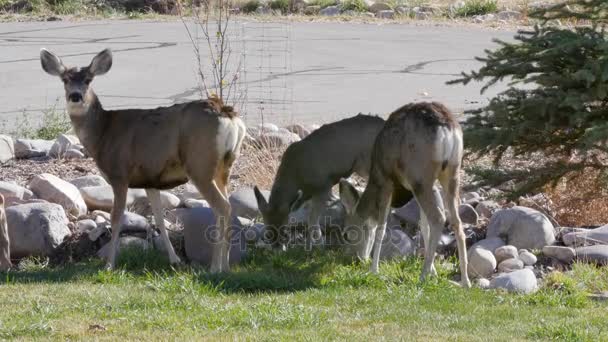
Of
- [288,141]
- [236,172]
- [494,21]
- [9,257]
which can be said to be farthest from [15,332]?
[494,21]

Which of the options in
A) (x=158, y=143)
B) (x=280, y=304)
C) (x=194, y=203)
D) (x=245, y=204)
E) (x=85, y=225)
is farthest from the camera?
(x=194, y=203)

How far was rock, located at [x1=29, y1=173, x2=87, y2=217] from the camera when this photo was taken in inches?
439

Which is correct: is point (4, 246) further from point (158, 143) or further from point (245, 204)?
point (245, 204)

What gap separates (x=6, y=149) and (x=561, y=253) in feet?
21.8

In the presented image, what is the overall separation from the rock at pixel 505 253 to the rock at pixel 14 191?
14.7 ft

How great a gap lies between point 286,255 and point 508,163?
3.58 metres

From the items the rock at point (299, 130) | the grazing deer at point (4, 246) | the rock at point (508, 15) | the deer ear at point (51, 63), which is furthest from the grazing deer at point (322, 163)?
the rock at point (508, 15)

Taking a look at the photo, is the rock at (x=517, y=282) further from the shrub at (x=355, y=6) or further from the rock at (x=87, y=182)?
the shrub at (x=355, y=6)

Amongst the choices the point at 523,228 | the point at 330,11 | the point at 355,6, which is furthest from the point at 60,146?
the point at 355,6

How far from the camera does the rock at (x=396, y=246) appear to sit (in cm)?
1021

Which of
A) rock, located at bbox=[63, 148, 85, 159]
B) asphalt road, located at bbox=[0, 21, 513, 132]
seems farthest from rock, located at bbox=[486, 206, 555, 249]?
asphalt road, located at bbox=[0, 21, 513, 132]

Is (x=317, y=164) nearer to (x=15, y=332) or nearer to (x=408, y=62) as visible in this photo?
(x=15, y=332)

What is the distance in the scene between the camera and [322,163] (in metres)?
10.6

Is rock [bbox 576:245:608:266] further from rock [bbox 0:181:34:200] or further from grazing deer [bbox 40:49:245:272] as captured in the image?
rock [bbox 0:181:34:200]
